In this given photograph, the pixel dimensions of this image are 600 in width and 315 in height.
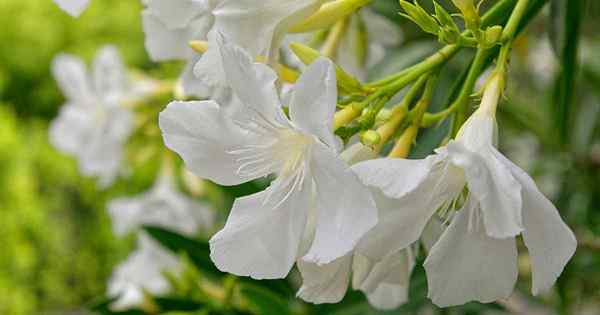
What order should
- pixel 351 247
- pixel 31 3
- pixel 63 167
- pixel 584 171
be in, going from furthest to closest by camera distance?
pixel 31 3, pixel 63 167, pixel 584 171, pixel 351 247

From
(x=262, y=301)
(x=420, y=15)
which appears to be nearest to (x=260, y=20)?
(x=420, y=15)

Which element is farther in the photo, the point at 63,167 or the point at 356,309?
the point at 63,167

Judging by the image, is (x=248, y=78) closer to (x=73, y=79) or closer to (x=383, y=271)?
(x=383, y=271)

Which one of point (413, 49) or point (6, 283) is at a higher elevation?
point (413, 49)

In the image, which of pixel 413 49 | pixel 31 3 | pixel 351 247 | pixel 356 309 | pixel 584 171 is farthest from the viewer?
pixel 31 3

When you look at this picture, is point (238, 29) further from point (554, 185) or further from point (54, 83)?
point (54, 83)

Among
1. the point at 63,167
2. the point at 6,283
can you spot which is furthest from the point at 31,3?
the point at 6,283
